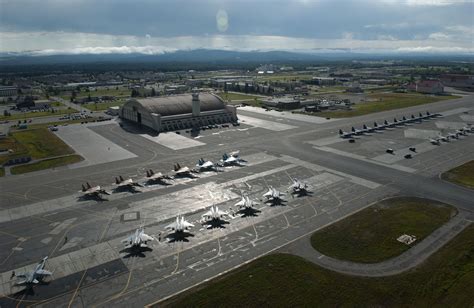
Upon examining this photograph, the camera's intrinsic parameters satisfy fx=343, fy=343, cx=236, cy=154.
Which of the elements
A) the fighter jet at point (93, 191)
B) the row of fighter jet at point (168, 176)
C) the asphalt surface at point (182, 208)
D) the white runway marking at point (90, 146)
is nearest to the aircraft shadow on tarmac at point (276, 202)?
the asphalt surface at point (182, 208)

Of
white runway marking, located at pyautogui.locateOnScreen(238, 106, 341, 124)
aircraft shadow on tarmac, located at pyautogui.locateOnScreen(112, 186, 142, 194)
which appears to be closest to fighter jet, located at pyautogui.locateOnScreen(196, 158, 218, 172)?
aircraft shadow on tarmac, located at pyautogui.locateOnScreen(112, 186, 142, 194)

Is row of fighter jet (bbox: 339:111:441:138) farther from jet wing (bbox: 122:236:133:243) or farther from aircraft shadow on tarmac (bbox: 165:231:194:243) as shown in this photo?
jet wing (bbox: 122:236:133:243)

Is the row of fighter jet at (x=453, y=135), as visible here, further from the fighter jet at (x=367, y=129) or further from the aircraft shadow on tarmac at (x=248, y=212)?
the aircraft shadow on tarmac at (x=248, y=212)

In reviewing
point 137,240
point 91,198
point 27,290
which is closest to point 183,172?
point 91,198

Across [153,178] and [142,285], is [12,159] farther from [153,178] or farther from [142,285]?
[142,285]

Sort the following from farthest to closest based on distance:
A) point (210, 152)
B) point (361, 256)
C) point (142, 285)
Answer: point (210, 152) → point (361, 256) → point (142, 285)

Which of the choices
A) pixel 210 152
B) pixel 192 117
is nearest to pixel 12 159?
pixel 210 152
